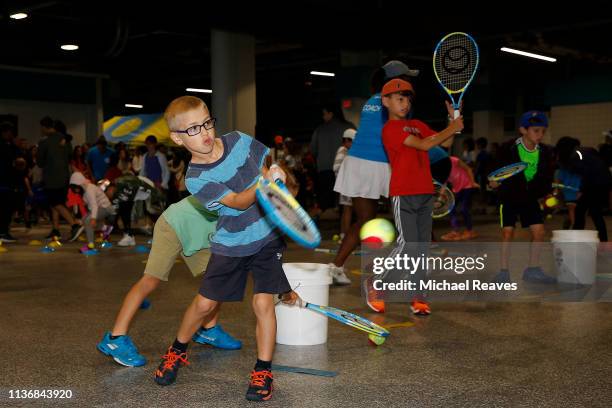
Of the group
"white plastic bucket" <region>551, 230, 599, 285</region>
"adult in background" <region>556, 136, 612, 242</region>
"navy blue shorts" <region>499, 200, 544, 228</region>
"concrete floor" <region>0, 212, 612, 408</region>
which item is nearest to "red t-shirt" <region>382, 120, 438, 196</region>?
"concrete floor" <region>0, 212, 612, 408</region>

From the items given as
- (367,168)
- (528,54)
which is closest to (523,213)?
(367,168)

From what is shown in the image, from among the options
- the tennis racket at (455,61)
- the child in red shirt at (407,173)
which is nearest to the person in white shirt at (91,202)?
the tennis racket at (455,61)

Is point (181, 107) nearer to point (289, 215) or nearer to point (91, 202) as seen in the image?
point (289, 215)

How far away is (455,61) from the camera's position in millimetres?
6391

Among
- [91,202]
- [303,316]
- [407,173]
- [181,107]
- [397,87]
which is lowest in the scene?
[303,316]

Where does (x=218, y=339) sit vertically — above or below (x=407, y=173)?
below

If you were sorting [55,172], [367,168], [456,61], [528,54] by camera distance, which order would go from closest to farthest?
[456,61] → [367,168] → [55,172] → [528,54]

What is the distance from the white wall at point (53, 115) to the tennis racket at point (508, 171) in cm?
1835

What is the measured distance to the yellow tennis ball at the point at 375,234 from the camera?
6.94 metres

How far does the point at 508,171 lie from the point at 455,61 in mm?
1225

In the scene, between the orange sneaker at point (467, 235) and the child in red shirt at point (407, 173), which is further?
the orange sneaker at point (467, 235)

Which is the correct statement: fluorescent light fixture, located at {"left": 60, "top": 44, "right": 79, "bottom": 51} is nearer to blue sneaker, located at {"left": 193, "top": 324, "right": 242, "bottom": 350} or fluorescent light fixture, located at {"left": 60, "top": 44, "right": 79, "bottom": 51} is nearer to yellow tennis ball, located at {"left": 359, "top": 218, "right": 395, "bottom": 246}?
yellow tennis ball, located at {"left": 359, "top": 218, "right": 395, "bottom": 246}

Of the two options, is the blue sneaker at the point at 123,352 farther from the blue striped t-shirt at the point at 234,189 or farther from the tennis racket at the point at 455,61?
the tennis racket at the point at 455,61

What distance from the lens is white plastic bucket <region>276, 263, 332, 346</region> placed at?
4.72m
